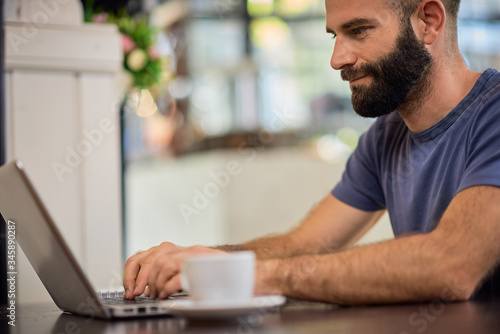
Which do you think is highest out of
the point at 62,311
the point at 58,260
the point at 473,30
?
the point at 473,30

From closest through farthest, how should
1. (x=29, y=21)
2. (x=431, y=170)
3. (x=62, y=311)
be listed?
(x=62, y=311) → (x=431, y=170) → (x=29, y=21)

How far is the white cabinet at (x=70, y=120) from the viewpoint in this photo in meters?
1.74

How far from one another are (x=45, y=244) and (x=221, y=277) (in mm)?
238

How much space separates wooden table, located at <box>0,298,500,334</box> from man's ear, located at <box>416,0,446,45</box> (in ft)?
1.96

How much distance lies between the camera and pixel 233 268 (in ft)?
2.16

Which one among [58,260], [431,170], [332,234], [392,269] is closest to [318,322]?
[392,269]

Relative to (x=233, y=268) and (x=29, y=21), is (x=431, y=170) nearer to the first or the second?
(x=233, y=268)

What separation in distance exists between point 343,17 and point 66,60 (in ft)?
2.92

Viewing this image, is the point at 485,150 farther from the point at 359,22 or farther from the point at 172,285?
the point at 172,285

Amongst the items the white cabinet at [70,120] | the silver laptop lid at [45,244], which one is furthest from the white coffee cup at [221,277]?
the white cabinet at [70,120]

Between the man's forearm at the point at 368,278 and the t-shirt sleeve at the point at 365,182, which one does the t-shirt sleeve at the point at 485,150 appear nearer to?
the man's forearm at the point at 368,278

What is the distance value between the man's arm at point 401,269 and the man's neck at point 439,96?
1.23ft

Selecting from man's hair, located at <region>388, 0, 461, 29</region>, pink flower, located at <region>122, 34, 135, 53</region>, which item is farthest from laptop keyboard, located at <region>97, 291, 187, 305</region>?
pink flower, located at <region>122, 34, 135, 53</region>

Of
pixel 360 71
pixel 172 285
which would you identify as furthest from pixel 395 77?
pixel 172 285
